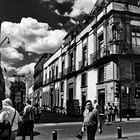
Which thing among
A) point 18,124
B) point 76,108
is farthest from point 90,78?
point 18,124

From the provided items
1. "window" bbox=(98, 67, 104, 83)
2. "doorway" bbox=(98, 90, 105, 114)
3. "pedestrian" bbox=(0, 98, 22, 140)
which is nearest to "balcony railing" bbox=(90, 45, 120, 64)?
"window" bbox=(98, 67, 104, 83)

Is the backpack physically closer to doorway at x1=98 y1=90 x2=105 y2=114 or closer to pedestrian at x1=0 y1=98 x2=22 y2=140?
pedestrian at x1=0 y1=98 x2=22 y2=140

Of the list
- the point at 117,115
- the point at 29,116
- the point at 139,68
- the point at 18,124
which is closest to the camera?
the point at 18,124

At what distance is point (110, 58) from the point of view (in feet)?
80.9

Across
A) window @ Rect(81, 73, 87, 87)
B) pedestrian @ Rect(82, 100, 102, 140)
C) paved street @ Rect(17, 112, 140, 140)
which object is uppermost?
window @ Rect(81, 73, 87, 87)

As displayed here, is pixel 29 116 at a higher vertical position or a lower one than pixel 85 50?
lower

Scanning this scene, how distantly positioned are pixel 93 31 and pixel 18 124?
25694mm

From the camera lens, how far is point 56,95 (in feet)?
157

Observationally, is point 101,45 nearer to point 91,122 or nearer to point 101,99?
point 101,99

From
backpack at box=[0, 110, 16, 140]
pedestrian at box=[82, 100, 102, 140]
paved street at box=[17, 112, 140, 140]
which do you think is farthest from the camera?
paved street at box=[17, 112, 140, 140]

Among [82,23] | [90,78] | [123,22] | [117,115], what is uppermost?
[82,23]

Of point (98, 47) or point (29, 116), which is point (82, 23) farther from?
point (29, 116)

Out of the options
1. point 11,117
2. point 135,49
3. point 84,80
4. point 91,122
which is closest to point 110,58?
point 135,49

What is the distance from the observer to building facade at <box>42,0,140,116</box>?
24169 millimetres
